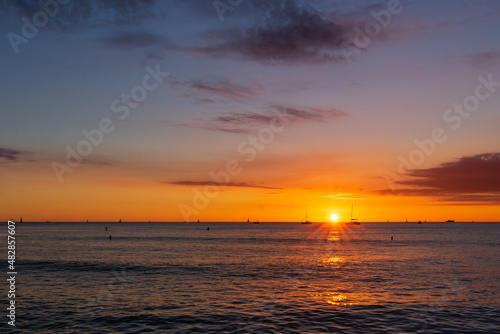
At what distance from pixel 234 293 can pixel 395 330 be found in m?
18.2

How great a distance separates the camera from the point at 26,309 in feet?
113

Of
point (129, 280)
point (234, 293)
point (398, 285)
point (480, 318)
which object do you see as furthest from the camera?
point (129, 280)

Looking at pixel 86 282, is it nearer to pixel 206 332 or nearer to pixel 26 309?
pixel 26 309

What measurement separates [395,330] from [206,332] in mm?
13925

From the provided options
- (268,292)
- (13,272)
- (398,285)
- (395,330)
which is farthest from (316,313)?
(13,272)

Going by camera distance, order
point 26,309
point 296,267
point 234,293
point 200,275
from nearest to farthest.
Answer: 1. point 26,309
2. point 234,293
3. point 200,275
4. point 296,267

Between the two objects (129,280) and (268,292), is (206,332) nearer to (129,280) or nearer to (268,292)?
(268,292)

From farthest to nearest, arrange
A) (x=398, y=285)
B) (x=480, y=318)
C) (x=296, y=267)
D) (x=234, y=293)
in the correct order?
(x=296, y=267), (x=398, y=285), (x=234, y=293), (x=480, y=318)

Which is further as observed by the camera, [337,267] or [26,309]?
[337,267]

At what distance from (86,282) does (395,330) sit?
37612 mm

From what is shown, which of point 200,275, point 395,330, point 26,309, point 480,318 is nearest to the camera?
point 395,330

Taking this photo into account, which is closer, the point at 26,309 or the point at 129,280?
the point at 26,309

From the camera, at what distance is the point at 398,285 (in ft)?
153

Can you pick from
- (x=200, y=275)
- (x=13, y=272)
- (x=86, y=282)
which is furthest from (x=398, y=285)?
(x=13, y=272)
